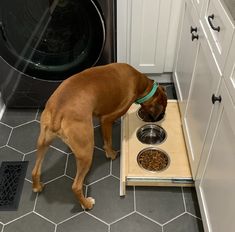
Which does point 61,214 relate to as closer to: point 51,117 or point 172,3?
point 51,117

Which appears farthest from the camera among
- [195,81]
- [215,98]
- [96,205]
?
[96,205]

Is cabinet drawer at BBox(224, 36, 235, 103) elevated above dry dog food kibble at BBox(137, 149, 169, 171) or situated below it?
above

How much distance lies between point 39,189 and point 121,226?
0.44 m

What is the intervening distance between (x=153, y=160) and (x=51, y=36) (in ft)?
2.68

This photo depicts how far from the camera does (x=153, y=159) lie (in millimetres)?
1700

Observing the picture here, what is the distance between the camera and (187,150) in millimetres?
1682

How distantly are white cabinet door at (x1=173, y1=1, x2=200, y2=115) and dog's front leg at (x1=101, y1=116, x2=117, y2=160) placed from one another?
41 cm

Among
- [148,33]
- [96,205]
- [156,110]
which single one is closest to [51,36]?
[148,33]

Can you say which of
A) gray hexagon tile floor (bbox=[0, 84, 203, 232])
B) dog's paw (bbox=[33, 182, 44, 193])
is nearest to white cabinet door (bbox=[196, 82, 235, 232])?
gray hexagon tile floor (bbox=[0, 84, 203, 232])

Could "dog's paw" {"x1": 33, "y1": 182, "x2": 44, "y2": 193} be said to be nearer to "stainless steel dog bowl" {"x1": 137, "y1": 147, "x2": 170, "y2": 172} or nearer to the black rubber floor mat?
the black rubber floor mat

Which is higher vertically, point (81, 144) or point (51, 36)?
point (51, 36)

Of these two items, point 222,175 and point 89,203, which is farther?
point 89,203

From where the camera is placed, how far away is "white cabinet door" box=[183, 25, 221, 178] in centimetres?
125

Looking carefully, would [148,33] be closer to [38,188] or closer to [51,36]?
[51,36]
